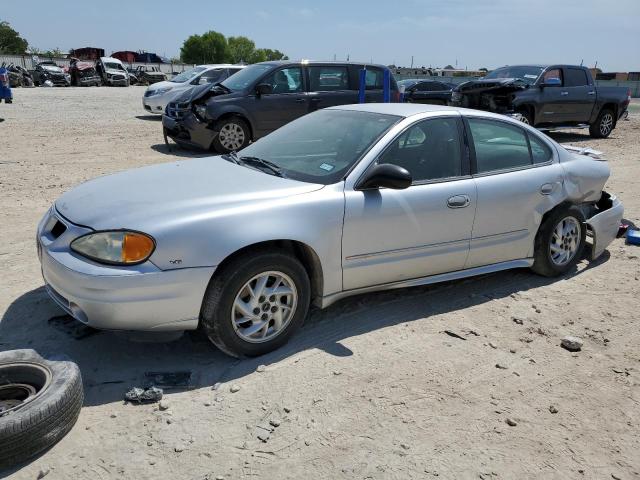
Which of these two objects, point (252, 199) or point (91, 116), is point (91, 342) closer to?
point (252, 199)

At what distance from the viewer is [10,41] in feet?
271

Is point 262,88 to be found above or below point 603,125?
above

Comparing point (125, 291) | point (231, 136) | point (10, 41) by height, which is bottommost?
point (125, 291)

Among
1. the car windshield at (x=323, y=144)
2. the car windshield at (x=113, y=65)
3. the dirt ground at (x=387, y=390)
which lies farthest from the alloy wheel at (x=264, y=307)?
the car windshield at (x=113, y=65)

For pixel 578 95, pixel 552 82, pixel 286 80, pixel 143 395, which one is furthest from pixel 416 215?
pixel 578 95

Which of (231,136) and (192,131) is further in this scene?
(231,136)

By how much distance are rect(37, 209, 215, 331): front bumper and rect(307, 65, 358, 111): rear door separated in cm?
834

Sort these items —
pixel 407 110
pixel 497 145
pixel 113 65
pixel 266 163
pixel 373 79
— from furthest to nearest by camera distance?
pixel 113 65
pixel 373 79
pixel 497 145
pixel 407 110
pixel 266 163

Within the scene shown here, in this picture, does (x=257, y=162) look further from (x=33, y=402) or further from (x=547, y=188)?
(x=547, y=188)

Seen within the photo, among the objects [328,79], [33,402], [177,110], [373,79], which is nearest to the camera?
[33,402]

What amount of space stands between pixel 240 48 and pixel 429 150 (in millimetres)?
128466

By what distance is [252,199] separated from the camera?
3.51m

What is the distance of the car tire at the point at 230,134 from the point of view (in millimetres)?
10625

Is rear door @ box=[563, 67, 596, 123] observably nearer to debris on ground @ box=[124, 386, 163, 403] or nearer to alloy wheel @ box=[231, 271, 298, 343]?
alloy wheel @ box=[231, 271, 298, 343]
